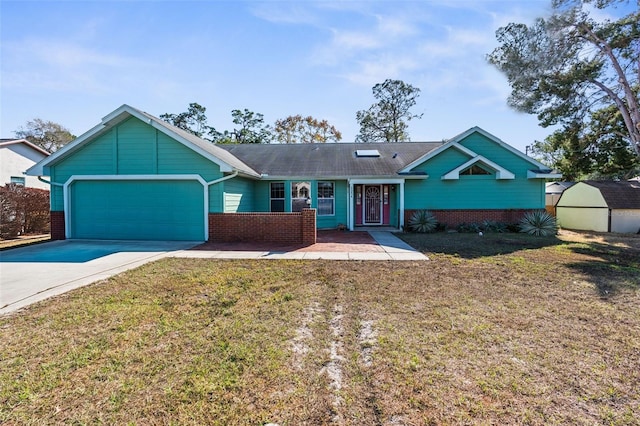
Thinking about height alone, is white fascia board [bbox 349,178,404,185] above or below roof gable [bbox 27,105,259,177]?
below

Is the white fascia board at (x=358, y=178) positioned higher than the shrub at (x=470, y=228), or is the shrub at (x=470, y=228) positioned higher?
the white fascia board at (x=358, y=178)

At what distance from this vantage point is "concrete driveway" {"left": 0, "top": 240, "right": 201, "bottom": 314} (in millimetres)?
5523

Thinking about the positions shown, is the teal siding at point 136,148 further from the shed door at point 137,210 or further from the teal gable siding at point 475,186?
the teal gable siding at point 475,186

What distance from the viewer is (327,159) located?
1709 centimetres

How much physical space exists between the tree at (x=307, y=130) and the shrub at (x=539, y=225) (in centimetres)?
2870

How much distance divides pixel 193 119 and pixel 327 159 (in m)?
34.7

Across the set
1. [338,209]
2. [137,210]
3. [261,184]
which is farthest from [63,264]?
[338,209]

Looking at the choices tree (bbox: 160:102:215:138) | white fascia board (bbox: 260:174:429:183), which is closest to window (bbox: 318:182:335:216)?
white fascia board (bbox: 260:174:429:183)

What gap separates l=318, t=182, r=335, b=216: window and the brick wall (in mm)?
4518

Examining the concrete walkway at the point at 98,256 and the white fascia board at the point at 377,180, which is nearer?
the concrete walkway at the point at 98,256

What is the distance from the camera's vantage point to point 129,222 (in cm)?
1159

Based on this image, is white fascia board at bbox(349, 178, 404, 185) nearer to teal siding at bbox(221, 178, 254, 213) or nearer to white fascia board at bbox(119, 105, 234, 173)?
teal siding at bbox(221, 178, 254, 213)

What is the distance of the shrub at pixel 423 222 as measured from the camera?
14.1 m

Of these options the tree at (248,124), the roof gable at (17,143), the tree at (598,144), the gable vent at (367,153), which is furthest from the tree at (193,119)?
the tree at (598,144)
